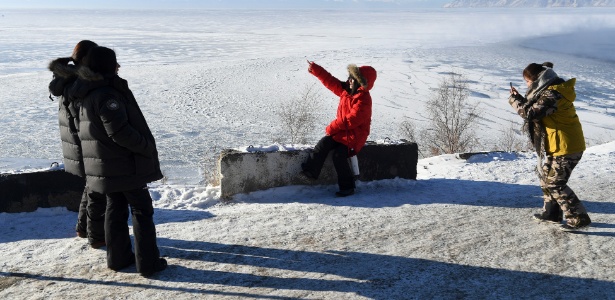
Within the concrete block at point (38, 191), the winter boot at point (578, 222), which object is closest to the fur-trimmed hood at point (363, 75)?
the winter boot at point (578, 222)

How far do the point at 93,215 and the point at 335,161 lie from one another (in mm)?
2604

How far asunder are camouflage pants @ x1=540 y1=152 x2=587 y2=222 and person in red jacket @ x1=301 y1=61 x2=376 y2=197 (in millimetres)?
1819

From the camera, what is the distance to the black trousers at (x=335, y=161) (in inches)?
256

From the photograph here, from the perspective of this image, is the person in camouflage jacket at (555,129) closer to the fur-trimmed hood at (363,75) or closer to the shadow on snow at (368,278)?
the shadow on snow at (368,278)

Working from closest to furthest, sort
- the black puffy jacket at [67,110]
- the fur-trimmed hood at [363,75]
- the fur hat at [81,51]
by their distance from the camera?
the fur hat at [81,51], the black puffy jacket at [67,110], the fur-trimmed hood at [363,75]

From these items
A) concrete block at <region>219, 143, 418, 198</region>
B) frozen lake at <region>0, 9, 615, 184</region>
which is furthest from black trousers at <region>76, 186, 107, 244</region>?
frozen lake at <region>0, 9, 615, 184</region>

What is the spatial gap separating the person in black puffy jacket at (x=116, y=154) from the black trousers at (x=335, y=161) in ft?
7.71

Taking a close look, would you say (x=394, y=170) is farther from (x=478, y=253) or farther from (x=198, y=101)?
(x=198, y=101)

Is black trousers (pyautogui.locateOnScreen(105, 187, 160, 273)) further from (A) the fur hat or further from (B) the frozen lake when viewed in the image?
(B) the frozen lake

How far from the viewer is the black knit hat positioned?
415cm

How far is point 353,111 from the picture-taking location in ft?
20.6

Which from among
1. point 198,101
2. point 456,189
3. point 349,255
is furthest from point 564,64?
point 349,255

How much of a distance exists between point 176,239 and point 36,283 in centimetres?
123

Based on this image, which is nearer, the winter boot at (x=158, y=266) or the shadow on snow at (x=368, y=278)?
the shadow on snow at (x=368, y=278)
